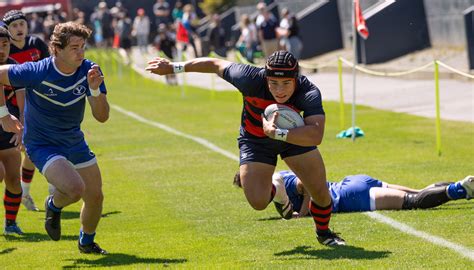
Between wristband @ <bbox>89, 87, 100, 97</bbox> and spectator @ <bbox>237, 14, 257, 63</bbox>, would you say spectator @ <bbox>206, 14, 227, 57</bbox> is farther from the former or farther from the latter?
wristband @ <bbox>89, 87, 100, 97</bbox>

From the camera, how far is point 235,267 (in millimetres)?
9102

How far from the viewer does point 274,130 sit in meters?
9.14

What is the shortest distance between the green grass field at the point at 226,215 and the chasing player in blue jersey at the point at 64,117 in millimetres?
535

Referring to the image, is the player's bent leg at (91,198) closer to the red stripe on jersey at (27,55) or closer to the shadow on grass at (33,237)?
the shadow on grass at (33,237)

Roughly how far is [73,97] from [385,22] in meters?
25.9

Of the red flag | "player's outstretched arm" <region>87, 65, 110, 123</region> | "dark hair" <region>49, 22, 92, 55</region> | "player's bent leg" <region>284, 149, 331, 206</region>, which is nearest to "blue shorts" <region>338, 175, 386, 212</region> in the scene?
"player's bent leg" <region>284, 149, 331, 206</region>

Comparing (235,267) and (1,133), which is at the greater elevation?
(1,133)

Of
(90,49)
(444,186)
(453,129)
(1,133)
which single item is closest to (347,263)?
(444,186)

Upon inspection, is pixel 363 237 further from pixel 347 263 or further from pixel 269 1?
pixel 269 1

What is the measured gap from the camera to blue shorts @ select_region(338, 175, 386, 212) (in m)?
11.5

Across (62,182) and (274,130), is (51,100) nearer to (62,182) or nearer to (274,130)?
(62,182)

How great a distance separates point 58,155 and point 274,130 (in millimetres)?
2047

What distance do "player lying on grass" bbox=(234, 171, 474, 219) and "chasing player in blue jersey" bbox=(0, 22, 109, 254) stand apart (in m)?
2.04

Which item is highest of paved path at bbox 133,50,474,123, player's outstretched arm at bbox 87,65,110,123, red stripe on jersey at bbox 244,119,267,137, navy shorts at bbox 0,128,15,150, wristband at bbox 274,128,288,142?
player's outstretched arm at bbox 87,65,110,123
